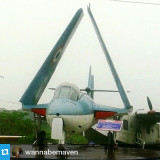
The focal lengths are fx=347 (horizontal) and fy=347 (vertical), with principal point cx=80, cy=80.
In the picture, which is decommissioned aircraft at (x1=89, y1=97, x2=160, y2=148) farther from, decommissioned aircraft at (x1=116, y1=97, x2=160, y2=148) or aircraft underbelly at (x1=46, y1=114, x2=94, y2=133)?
aircraft underbelly at (x1=46, y1=114, x2=94, y2=133)

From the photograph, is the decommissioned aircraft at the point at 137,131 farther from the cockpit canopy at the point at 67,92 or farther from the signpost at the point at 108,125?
the cockpit canopy at the point at 67,92

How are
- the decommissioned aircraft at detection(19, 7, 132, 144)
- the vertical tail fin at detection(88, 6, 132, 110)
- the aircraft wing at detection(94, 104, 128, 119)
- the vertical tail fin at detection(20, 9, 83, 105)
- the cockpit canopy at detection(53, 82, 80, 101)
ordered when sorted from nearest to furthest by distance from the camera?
the decommissioned aircraft at detection(19, 7, 132, 144), the cockpit canopy at detection(53, 82, 80, 101), the vertical tail fin at detection(20, 9, 83, 105), the aircraft wing at detection(94, 104, 128, 119), the vertical tail fin at detection(88, 6, 132, 110)

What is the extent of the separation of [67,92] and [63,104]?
1070 mm

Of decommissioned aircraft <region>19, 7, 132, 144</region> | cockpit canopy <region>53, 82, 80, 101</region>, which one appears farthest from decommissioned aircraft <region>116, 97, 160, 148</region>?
cockpit canopy <region>53, 82, 80, 101</region>

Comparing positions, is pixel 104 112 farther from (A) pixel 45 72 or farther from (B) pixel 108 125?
(A) pixel 45 72

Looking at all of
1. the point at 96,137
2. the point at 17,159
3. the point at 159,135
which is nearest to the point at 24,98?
the point at 17,159

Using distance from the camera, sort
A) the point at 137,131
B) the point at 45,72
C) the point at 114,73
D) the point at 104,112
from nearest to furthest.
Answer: the point at 45,72
the point at 104,112
the point at 114,73
the point at 137,131

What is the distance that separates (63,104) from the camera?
51.3 feet

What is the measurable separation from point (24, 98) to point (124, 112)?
5855 mm

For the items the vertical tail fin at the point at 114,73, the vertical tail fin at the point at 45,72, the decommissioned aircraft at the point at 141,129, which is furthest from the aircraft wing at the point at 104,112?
the decommissioned aircraft at the point at 141,129

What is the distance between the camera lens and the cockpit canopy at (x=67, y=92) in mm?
16453

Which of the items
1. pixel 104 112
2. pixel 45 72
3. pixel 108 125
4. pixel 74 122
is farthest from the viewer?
pixel 104 112

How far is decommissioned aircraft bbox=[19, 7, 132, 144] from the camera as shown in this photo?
15.3 meters

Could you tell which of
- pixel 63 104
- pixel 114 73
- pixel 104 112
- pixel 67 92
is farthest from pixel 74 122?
pixel 114 73
